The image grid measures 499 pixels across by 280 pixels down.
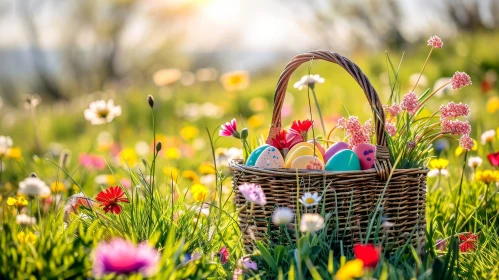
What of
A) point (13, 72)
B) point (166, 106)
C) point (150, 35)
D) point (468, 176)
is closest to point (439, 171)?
point (468, 176)

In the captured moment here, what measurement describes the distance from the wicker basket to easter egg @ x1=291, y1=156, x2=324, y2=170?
66 mm

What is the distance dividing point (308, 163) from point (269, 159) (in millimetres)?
125

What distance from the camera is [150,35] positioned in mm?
14055

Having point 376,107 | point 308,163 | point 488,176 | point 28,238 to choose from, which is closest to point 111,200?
point 28,238

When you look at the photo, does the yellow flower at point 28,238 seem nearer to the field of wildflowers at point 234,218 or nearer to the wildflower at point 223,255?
the field of wildflowers at point 234,218

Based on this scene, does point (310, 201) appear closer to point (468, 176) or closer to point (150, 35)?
point (468, 176)

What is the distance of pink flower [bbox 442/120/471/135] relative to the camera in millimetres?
1716

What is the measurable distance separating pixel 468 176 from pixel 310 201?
4.04ft

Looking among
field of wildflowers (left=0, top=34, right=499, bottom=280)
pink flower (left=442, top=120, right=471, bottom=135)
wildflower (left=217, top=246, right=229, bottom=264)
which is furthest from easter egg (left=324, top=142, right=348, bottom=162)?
wildflower (left=217, top=246, right=229, bottom=264)

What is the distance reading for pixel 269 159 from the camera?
1.80m

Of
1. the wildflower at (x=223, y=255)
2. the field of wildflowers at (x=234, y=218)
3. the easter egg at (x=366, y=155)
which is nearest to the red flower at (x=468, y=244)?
the field of wildflowers at (x=234, y=218)

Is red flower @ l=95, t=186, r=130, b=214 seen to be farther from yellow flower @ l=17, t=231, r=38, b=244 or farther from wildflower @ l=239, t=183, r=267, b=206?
wildflower @ l=239, t=183, r=267, b=206

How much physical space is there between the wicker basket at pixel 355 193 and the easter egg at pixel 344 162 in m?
0.08

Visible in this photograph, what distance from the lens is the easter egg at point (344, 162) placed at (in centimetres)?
174
